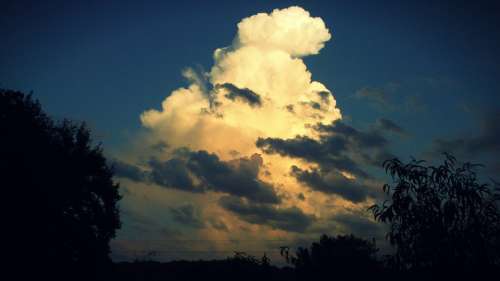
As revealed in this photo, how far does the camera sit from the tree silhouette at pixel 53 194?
31.1 meters

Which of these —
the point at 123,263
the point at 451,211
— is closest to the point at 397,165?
the point at 451,211

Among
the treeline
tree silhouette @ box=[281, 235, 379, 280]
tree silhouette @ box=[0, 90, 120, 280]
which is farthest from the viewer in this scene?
tree silhouette @ box=[281, 235, 379, 280]

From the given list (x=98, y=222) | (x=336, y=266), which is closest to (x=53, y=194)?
(x=98, y=222)

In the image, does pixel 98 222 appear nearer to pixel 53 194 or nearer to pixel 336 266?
pixel 53 194

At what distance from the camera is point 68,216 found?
34.7m

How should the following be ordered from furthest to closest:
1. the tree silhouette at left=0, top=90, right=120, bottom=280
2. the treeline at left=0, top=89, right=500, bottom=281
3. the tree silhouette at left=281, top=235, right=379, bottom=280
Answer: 1. the tree silhouette at left=281, top=235, right=379, bottom=280
2. the tree silhouette at left=0, top=90, right=120, bottom=280
3. the treeline at left=0, top=89, right=500, bottom=281

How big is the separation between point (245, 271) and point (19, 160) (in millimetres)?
19969

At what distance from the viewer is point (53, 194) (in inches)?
1297

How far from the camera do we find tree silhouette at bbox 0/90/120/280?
31.1m

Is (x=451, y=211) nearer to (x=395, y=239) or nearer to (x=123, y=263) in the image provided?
(x=395, y=239)

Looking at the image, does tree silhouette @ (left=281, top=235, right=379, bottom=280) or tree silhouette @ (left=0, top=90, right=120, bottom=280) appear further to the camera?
tree silhouette @ (left=281, top=235, right=379, bottom=280)

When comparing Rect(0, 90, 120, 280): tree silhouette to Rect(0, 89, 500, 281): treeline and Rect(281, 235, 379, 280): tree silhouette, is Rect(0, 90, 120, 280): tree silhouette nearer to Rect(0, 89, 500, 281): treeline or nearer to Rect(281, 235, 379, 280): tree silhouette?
Rect(0, 89, 500, 281): treeline

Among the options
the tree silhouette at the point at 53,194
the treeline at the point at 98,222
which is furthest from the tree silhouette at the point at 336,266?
the tree silhouette at the point at 53,194

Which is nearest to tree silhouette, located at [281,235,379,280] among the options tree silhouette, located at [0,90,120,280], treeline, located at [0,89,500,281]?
treeline, located at [0,89,500,281]
